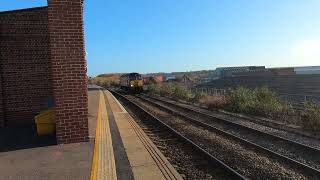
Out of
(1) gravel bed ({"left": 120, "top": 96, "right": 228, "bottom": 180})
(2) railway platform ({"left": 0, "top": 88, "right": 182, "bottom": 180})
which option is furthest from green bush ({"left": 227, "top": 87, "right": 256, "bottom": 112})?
(2) railway platform ({"left": 0, "top": 88, "right": 182, "bottom": 180})

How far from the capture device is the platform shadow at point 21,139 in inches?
450

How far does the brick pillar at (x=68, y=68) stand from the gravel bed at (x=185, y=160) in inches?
99.1

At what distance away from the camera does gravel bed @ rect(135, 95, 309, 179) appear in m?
9.75

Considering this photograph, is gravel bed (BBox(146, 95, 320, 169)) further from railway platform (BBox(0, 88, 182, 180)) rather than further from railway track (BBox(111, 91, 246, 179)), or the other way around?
railway platform (BBox(0, 88, 182, 180))

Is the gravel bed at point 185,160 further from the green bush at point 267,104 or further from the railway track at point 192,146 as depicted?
the green bush at point 267,104

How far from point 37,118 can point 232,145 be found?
550 centimetres

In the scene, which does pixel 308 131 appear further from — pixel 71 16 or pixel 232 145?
pixel 71 16

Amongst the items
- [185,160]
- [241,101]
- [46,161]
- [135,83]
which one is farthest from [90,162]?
[135,83]

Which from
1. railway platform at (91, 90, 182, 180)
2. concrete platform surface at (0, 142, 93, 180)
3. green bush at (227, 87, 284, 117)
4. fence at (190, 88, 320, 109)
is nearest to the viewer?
concrete platform surface at (0, 142, 93, 180)

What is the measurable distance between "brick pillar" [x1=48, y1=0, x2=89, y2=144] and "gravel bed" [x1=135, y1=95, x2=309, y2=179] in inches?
145

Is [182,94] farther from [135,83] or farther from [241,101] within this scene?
[241,101]

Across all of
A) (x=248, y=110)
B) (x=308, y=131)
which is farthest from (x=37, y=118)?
(x=248, y=110)

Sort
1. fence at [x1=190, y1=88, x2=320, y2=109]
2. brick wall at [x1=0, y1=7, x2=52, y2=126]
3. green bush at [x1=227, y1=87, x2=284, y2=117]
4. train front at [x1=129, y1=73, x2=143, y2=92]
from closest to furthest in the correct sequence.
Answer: brick wall at [x1=0, y1=7, x2=52, y2=126] < green bush at [x1=227, y1=87, x2=284, y2=117] < fence at [x1=190, y1=88, x2=320, y2=109] < train front at [x1=129, y1=73, x2=143, y2=92]

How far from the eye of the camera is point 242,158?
11578 mm
